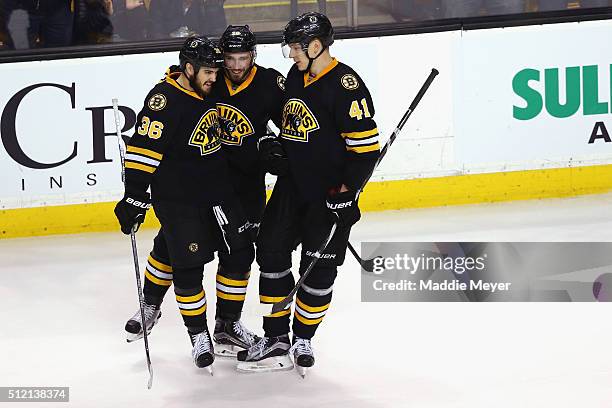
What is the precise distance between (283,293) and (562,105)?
106 inches

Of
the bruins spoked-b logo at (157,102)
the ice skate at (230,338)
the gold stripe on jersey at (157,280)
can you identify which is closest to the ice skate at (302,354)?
the ice skate at (230,338)

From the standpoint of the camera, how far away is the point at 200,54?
12.8 ft

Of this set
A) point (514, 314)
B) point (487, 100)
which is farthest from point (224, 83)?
point (487, 100)

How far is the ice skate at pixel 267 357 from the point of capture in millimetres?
4164

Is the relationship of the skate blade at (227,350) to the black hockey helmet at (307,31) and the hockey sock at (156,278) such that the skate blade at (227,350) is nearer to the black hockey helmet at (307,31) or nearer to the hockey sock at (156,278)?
the hockey sock at (156,278)

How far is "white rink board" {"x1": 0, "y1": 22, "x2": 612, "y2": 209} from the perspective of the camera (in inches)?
231

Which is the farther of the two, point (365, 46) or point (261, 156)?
point (365, 46)

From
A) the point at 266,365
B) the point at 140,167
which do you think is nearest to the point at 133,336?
the point at 266,365

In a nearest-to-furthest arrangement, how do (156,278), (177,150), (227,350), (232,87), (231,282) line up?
(177,150) < (232,87) < (231,282) < (227,350) < (156,278)

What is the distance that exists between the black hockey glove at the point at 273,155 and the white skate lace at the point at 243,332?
2.07ft

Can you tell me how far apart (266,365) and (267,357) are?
28 millimetres

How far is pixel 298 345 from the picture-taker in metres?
4.15

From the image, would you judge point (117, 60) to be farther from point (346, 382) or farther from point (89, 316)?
point (346, 382)

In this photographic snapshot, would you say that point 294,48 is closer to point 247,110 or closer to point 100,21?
point 247,110
